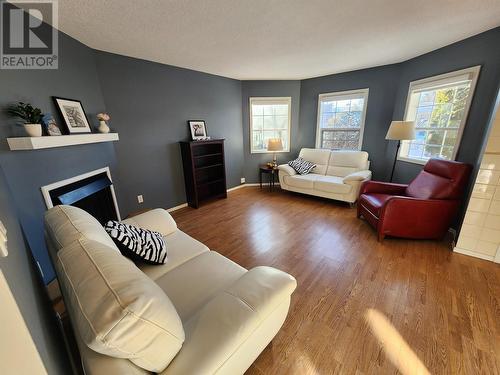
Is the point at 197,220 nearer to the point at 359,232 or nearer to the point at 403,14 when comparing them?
the point at 359,232

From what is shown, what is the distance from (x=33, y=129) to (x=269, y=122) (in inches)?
149

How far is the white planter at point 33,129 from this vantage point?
151cm

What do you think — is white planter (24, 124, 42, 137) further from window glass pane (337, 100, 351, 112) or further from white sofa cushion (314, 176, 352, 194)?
window glass pane (337, 100, 351, 112)

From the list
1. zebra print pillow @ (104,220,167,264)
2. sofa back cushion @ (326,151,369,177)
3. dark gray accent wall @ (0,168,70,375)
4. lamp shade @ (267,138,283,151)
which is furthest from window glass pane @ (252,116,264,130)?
dark gray accent wall @ (0,168,70,375)

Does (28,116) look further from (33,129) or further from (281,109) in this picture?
(281,109)

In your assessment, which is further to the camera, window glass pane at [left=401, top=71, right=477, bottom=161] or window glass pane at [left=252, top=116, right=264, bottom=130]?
window glass pane at [left=252, top=116, right=264, bottom=130]

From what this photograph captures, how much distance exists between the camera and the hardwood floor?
121 centimetres

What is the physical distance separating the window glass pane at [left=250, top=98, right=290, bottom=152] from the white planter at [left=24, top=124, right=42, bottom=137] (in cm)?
348

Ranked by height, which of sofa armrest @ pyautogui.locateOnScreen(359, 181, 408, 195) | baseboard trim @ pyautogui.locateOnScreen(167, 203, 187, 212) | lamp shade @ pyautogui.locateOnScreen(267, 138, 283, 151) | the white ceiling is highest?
the white ceiling

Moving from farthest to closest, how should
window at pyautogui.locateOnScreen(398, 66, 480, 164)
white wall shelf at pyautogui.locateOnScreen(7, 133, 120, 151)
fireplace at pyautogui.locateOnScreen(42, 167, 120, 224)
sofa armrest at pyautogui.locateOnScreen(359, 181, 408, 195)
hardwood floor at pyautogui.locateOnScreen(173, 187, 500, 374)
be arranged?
sofa armrest at pyautogui.locateOnScreen(359, 181, 408, 195)
window at pyautogui.locateOnScreen(398, 66, 480, 164)
fireplace at pyautogui.locateOnScreen(42, 167, 120, 224)
white wall shelf at pyautogui.locateOnScreen(7, 133, 120, 151)
hardwood floor at pyautogui.locateOnScreen(173, 187, 500, 374)

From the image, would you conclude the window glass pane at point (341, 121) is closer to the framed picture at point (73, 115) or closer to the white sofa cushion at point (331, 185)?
the white sofa cushion at point (331, 185)

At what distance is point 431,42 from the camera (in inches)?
97.3

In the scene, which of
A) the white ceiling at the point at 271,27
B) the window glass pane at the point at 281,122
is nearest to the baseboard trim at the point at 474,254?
the white ceiling at the point at 271,27

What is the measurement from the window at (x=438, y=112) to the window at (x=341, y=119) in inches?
30.9
